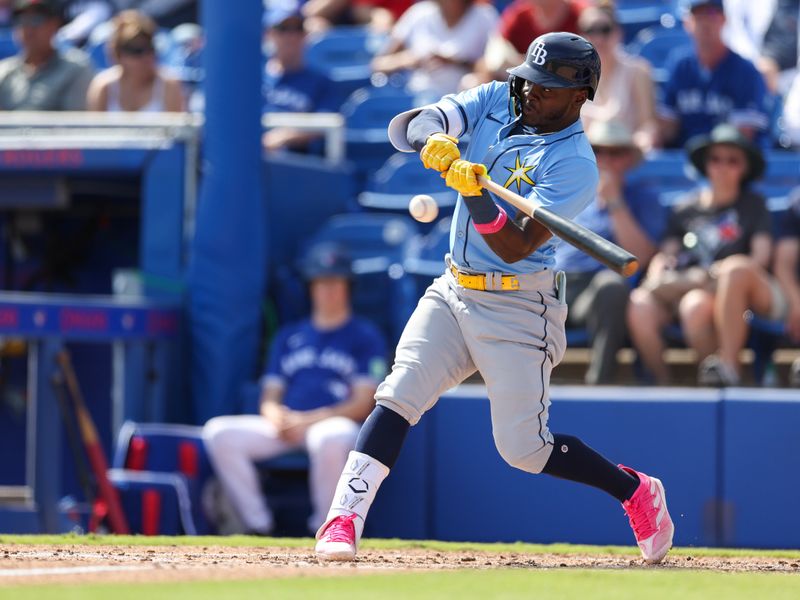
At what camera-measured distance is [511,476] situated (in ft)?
21.6

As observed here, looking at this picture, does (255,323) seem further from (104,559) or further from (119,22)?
(104,559)

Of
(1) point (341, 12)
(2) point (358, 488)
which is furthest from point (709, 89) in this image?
(2) point (358, 488)

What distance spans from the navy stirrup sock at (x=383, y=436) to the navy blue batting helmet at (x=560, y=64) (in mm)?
1086

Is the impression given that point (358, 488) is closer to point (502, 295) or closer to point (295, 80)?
point (502, 295)

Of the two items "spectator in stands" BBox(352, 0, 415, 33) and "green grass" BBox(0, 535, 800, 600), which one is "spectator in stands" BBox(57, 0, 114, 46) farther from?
"green grass" BBox(0, 535, 800, 600)

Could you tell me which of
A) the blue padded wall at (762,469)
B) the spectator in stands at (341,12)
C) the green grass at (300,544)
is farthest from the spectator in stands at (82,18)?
the green grass at (300,544)

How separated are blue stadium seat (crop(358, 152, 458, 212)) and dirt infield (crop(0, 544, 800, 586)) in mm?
3292

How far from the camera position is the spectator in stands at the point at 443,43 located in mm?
8445

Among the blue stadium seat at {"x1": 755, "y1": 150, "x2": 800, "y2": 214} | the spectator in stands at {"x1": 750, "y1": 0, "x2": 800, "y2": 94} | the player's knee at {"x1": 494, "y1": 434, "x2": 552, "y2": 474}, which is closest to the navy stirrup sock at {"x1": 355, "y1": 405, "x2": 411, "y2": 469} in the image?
the player's knee at {"x1": 494, "y1": 434, "x2": 552, "y2": 474}

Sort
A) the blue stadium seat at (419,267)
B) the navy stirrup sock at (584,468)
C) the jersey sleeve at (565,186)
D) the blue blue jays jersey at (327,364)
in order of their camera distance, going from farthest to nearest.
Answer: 1. the blue stadium seat at (419,267)
2. the blue blue jays jersey at (327,364)
3. the navy stirrup sock at (584,468)
4. the jersey sleeve at (565,186)

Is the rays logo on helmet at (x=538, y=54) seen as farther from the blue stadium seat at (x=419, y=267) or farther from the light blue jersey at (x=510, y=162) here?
the blue stadium seat at (x=419, y=267)

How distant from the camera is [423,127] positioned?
14.2 feet

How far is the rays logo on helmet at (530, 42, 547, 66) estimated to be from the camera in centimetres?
421

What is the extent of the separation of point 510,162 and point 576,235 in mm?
528
